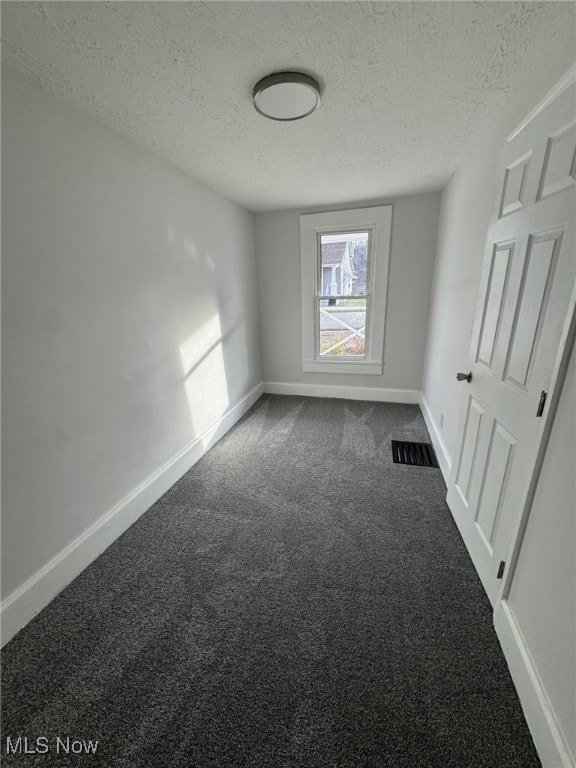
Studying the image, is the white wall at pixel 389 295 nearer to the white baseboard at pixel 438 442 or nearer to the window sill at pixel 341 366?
the window sill at pixel 341 366

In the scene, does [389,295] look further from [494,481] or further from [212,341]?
[494,481]

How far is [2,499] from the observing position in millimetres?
1235

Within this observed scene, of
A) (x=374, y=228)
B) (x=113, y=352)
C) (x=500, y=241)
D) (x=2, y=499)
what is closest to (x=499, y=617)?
(x=500, y=241)

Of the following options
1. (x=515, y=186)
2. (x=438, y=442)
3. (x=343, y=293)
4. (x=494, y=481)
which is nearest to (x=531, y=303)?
(x=515, y=186)

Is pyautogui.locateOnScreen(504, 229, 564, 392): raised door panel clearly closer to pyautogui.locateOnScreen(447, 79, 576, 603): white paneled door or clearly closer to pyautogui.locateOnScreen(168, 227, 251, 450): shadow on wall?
pyautogui.locateOnScreen(447, 79, 576, 603): white paneled door

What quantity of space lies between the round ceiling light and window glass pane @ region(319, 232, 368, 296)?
2.02 metres

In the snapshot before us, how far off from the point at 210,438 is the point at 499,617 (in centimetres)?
227

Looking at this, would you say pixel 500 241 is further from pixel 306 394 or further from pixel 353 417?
pixel 306 394

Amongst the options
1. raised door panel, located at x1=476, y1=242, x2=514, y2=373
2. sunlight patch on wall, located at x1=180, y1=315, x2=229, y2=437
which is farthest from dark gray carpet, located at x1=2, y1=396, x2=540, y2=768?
raised door panel, located at x1=476, y1=242, x2=514, y2=373

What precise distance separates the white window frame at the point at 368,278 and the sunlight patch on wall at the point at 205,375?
1259mm

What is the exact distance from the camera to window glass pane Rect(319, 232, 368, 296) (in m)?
3.37

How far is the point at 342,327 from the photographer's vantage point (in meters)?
3.72

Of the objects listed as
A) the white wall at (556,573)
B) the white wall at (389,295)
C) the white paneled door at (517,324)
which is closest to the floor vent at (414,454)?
the white paneled door at (517,324)

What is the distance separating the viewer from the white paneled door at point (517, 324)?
100cm
